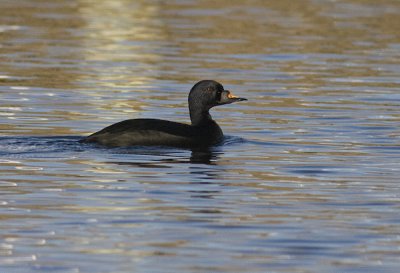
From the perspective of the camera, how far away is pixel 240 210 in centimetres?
1245

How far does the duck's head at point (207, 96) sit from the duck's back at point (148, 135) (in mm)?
937

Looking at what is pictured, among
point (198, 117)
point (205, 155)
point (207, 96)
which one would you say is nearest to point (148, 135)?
point (205, 155)

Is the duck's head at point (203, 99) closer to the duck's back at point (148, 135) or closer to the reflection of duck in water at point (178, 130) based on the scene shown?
the reflection of duck in water at point (178, 130)

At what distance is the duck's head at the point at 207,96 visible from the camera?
18266 mm

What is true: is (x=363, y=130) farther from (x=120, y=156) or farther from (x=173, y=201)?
(x=173, y=201)

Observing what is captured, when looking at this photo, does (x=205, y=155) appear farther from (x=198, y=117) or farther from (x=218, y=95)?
(x=218, y=95)

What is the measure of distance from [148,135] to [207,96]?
205 cm

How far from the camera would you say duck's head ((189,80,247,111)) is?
18266mm

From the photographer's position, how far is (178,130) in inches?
667

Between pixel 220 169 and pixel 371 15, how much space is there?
2297 centimetres

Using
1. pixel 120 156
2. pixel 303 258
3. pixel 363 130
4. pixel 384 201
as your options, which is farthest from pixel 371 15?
pixel 303 258

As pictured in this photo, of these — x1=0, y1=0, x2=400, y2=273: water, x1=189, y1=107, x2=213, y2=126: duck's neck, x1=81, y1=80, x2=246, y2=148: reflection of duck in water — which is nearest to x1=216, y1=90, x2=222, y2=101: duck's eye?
x1=81, y1=80, x2=246, y2=148: reflection of duck in water

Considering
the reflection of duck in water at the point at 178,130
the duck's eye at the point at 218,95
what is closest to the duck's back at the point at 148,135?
the reflection of duck in water at the point at 178,130

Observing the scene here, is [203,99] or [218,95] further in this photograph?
[218,95]
